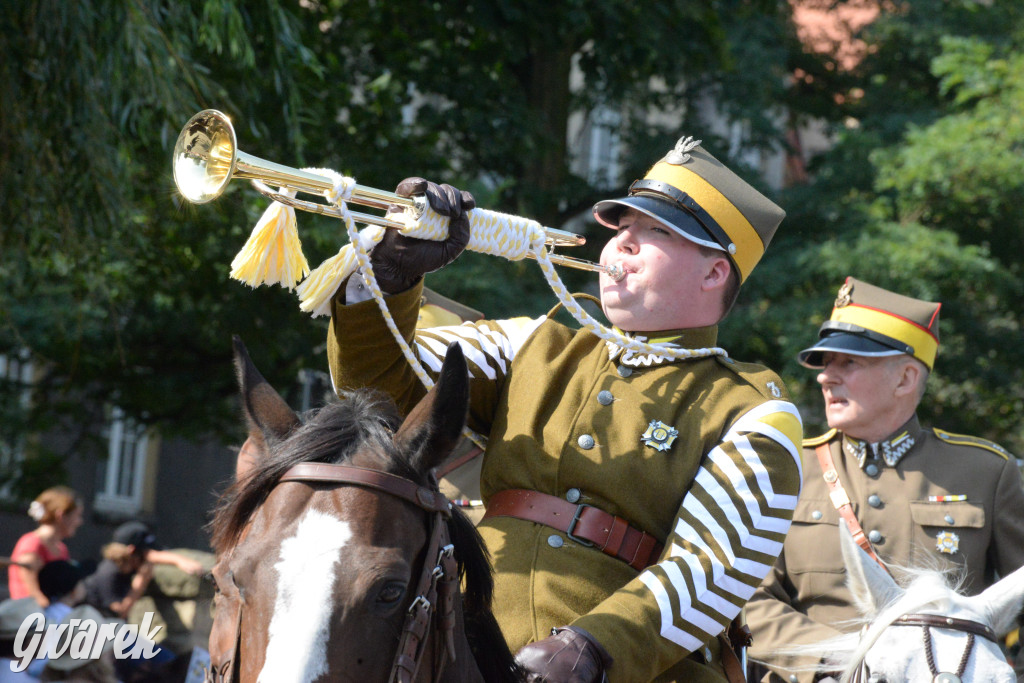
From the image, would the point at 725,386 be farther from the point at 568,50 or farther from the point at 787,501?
the point at 568,50

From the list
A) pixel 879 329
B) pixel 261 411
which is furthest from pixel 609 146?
pixel 261 411

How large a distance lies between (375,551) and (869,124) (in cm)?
989

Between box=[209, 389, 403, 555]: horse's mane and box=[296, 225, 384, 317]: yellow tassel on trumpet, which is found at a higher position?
box=[296, 225, 384, 317]: yellow tassel on trumpet

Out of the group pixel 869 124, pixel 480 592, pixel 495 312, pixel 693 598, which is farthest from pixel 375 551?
pixel 869 124

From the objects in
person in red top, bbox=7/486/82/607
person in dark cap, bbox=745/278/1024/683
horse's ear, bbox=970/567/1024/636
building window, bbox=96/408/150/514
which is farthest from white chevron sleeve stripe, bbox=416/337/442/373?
building window, bbox=96/408/150/514

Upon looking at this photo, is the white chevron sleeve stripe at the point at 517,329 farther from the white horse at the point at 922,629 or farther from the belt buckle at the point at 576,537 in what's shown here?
the white horse at the point at 922,629

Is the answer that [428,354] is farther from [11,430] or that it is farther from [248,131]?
[11,430]

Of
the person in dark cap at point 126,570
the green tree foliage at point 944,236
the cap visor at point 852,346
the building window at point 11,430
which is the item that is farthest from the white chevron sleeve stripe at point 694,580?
the building window at point 11,430

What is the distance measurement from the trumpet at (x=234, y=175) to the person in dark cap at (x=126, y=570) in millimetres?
4469

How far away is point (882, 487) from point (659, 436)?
6.70 feet

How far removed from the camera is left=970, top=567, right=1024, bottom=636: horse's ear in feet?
10.4

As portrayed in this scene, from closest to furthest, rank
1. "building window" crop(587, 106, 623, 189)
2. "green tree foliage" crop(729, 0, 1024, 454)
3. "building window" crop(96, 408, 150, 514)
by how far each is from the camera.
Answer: "green tree foliage" crop(729, 0, 1024, 454) → "building window" crop(587, 106, 623, 189) → "building window" crop(96, 408, 150, 514)

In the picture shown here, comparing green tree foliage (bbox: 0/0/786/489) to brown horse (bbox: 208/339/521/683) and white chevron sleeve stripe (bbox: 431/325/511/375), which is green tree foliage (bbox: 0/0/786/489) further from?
brown horse (bbox: 208/339/521/683)

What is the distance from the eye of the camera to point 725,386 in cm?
274
